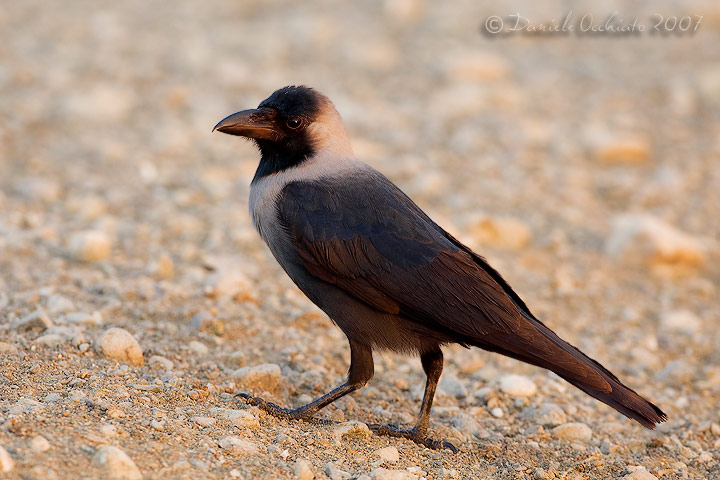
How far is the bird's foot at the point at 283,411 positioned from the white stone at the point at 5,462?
143 centimetres

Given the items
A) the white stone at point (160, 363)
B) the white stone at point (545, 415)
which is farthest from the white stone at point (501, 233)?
the white stone at point (160, 363)

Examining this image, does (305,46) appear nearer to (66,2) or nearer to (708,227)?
(66,2)

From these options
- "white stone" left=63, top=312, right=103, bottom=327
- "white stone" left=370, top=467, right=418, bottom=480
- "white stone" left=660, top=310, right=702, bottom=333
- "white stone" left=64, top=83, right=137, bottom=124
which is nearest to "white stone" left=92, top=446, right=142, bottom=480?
"white stone" left=370, top=467, right=418, bottom=480

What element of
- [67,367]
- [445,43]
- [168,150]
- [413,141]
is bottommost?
[67,367]

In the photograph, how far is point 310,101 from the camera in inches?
205

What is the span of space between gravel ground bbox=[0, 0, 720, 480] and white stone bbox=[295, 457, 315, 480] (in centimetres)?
1

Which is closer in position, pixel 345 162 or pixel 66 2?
pixel 345 162

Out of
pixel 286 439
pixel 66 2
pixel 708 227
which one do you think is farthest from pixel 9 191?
pixel 708 227

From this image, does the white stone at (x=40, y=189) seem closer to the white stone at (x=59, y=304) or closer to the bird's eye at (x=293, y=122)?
the white stone at (x=59, y=304)

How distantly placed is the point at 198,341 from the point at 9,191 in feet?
10.0

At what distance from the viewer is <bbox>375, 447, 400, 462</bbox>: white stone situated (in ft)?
13.7

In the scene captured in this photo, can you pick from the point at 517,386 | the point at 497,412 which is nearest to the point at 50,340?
the point at 497,412

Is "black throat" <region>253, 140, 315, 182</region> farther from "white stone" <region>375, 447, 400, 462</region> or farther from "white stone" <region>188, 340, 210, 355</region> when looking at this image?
"white stone" <region>375, 447, 400, 462</region>

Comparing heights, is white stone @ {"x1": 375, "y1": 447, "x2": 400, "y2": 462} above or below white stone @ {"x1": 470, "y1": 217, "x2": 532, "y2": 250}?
below
